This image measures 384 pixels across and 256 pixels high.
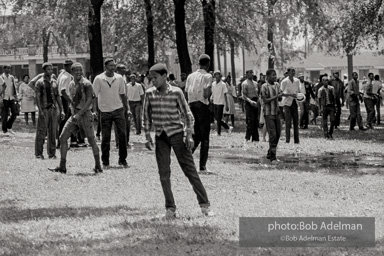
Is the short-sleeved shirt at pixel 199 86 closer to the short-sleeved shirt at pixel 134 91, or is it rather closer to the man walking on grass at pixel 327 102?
the short-sleeved shirt at pixel 134 91

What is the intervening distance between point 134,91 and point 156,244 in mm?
15406

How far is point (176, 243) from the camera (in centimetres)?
799

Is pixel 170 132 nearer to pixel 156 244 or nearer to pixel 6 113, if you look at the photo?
pixel 156 244

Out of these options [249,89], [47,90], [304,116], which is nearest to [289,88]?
[249,89]

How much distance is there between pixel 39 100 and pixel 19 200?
17.5 ft

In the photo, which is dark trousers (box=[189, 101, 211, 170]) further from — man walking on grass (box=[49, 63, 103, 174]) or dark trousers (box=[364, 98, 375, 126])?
dark trousers (box=[364, 98, 375, 126])

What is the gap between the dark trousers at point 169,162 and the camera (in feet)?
30.9

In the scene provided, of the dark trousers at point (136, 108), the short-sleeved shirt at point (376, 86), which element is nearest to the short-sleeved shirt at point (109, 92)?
the dark trousers at point (136, 108)

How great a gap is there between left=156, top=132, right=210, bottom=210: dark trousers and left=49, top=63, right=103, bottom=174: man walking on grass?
4.65m

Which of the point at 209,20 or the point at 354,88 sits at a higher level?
the point at 209,20

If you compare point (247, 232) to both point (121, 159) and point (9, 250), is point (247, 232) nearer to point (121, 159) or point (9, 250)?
point (9, 250)

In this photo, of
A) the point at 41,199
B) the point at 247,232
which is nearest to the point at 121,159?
the point at 41,199

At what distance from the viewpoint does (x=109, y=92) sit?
14.9 meters

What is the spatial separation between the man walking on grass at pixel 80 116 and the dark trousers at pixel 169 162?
183 inches
